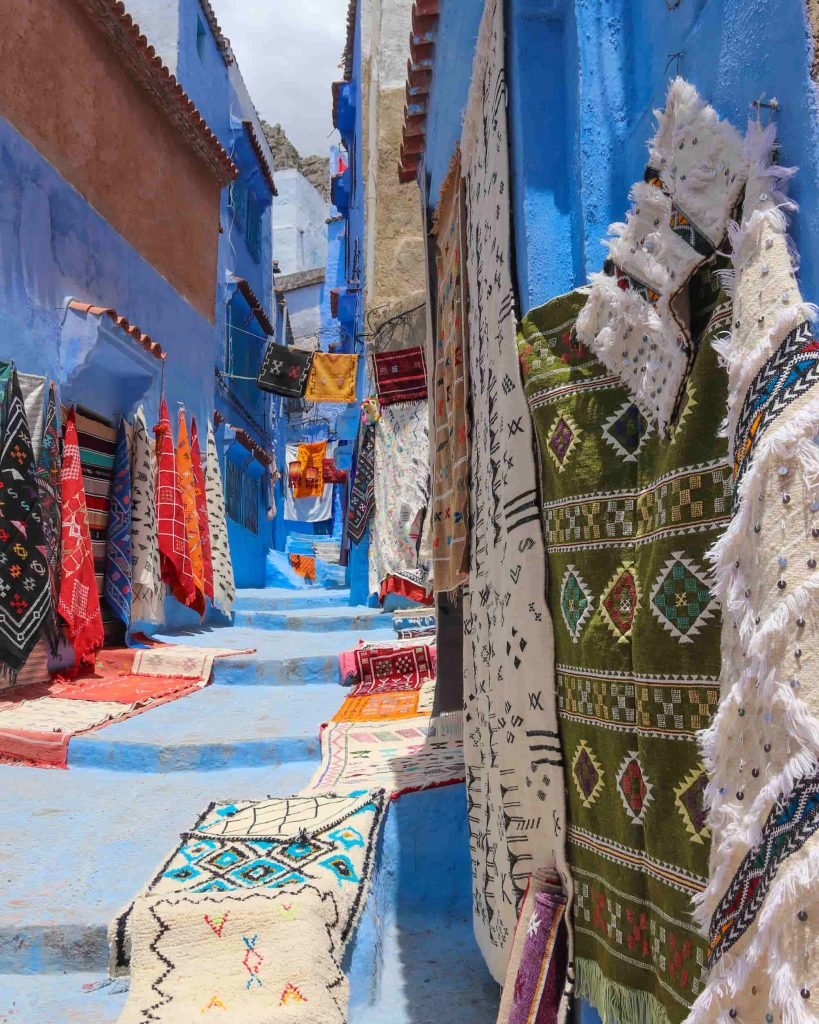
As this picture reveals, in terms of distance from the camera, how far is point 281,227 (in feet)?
98.1

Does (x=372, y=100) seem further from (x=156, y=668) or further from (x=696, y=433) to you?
(x=696, y=433)

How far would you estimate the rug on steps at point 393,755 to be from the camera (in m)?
3.68

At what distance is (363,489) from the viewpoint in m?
10.8

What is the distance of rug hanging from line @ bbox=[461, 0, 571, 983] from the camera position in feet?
6.60

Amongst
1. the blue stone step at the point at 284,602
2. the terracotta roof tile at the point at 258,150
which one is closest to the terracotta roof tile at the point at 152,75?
the terracotta roof tile at the point at 258,150

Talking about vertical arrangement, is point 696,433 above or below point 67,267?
below

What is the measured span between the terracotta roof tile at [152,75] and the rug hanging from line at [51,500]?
12.0 ft

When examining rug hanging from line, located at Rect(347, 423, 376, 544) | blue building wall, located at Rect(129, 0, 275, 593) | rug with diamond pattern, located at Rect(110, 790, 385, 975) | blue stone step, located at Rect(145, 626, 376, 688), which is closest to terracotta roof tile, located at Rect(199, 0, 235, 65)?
blue building wall, located at Rect(129, 0, 275, 593)

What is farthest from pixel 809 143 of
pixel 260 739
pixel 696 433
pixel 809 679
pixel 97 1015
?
pixel 260 739

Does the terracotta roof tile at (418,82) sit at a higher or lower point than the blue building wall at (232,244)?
lower

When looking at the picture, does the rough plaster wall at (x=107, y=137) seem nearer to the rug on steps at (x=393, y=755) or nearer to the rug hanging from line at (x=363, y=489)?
the rug hanging from line at (x=363, y=489)

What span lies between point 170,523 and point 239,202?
8.88 metres

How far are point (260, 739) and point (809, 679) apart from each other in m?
3.98

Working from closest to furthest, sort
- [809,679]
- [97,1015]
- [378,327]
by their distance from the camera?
[809,679] < [97,1015] < [378,327]
